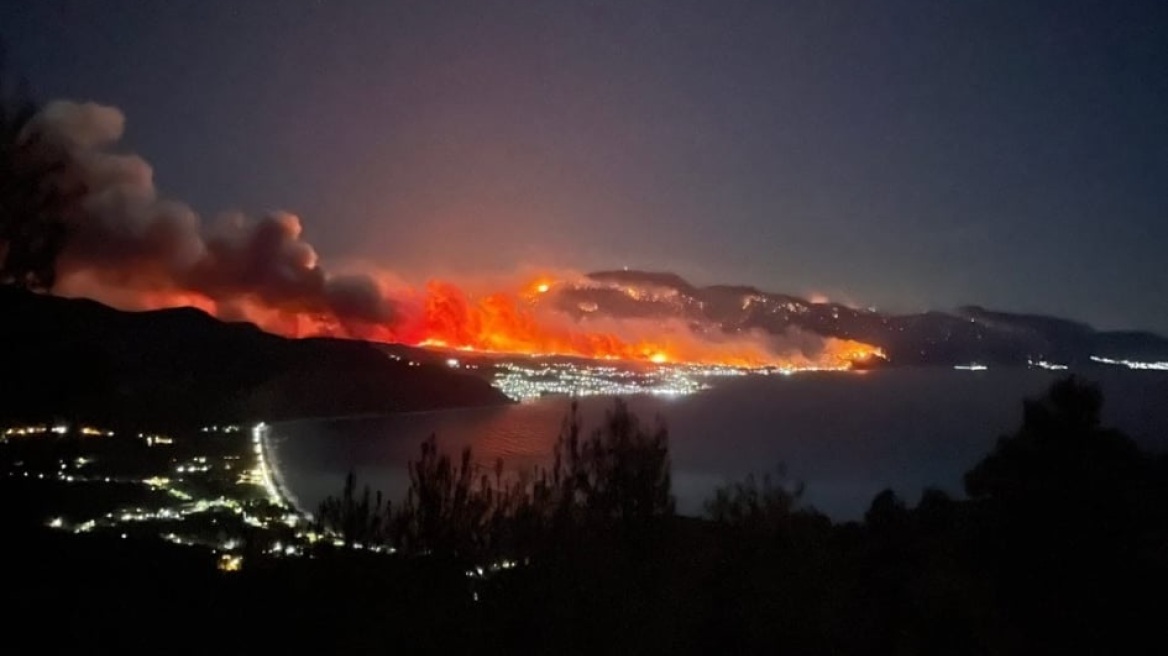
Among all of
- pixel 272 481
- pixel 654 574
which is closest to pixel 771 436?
pixel 272 481

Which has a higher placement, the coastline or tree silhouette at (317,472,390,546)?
tree silhouette at (317,472,390,546)

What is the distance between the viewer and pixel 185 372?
2194 inches

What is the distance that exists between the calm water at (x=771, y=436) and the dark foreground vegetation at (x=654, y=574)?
823 cm

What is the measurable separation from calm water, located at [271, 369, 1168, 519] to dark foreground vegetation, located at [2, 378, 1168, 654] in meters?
8.23

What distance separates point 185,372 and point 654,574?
50.4m

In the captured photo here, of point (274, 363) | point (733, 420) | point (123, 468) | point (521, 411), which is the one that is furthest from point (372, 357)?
point (123, 468)

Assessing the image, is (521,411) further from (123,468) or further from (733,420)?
(123,468)

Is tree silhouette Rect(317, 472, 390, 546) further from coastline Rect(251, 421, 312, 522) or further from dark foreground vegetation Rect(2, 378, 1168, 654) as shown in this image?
coastline Rect(251, 421, 312, 522)

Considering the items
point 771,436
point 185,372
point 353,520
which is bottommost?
point 771,436

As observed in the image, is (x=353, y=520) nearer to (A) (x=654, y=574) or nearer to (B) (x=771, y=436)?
(A) (x=654, y=574)

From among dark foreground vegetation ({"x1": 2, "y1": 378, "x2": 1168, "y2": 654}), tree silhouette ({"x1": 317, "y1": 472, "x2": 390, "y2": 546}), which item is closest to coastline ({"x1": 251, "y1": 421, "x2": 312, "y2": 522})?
tree silhouette ({"x1": 317, "y1": 472, "x2": 390, "y2": 546})

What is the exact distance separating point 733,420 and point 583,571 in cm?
5450

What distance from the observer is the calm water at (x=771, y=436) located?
3544 centimetres

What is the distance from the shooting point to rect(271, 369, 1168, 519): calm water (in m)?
35.4
